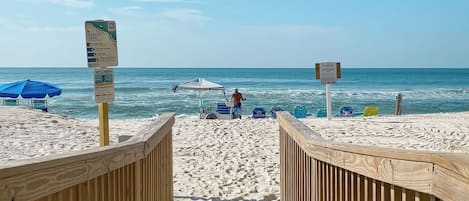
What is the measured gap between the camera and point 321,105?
30.4 m

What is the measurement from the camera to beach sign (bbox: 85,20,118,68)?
3932mm

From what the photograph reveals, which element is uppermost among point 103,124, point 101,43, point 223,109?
point 101,43

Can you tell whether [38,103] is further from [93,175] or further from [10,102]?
[93,175]

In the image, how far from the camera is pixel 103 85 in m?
4.16

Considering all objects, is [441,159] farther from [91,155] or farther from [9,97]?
[9,97]

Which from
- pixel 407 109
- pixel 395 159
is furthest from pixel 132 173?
pixel 407 109

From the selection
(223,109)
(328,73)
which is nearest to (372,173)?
(328,73)

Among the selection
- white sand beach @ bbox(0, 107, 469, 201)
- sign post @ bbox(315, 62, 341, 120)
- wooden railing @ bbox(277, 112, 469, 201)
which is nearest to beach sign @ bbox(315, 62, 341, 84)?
sign post @ bbox(315, 62, 341, 120)

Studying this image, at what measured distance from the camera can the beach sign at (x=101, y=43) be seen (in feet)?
12.9

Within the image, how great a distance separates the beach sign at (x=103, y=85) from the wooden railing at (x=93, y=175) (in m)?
0.66

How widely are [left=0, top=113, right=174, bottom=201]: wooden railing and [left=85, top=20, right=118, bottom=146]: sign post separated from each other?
Answer: 66cm

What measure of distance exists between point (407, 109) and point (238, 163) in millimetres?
22245

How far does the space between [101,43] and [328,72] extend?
9.48 m

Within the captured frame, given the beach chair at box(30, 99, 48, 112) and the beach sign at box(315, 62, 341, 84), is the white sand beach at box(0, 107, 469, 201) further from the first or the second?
the beach chair at box(30, 99, 48, 112)
